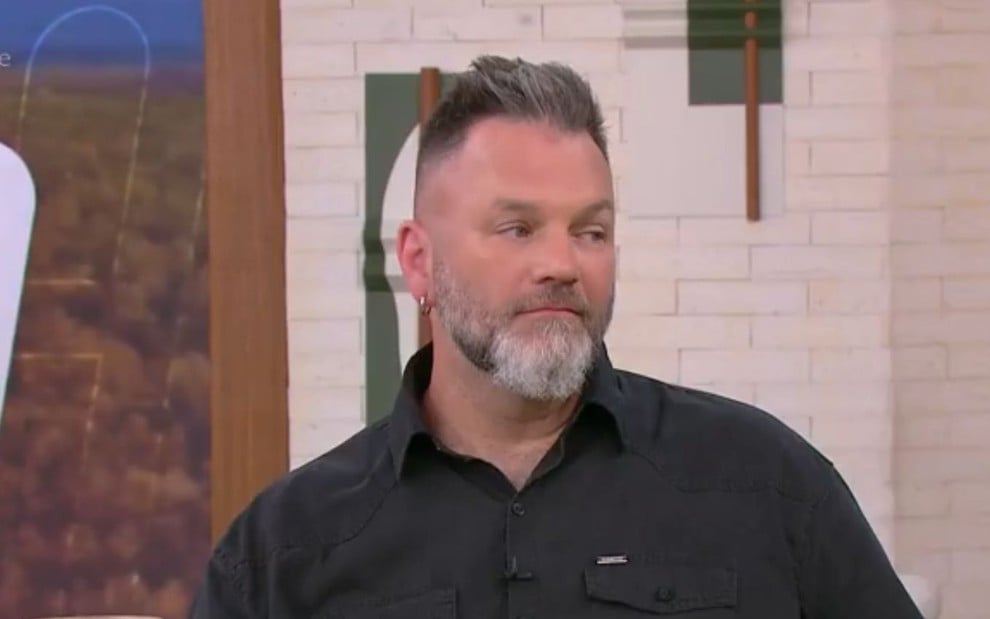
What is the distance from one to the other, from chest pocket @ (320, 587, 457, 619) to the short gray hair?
426 millimetres

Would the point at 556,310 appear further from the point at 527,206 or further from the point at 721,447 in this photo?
the point at 721,447

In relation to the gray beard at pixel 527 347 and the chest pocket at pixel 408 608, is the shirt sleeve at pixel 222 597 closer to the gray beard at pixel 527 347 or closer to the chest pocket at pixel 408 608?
the chest pocket at pixel 408 608

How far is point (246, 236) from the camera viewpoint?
261cm

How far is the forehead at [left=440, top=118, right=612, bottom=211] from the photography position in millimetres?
1229

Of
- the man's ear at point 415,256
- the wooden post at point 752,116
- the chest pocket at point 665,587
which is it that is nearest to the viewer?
the chest pocket at point 665,587

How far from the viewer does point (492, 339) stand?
124 centimetres

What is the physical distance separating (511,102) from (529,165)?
0.26 feet

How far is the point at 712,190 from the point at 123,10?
1209mm

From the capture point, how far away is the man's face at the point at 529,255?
47.9 inches

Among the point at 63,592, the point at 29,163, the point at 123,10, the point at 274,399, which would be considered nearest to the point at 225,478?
the point at 274,399


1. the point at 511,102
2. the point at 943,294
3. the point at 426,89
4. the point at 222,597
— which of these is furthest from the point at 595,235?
the point at 943,294

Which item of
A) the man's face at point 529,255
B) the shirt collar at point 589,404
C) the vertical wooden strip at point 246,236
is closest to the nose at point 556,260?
the man's face at point 529,255

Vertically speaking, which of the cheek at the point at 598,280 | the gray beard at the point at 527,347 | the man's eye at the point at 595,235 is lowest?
the gray beard at the point at 527,347

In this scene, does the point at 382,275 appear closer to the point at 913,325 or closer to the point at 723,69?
the point at 723,69
